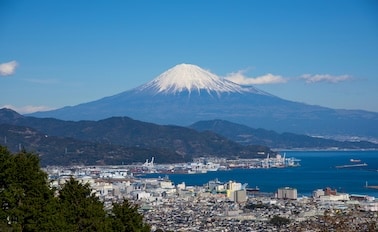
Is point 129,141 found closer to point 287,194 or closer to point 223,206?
point 287,194

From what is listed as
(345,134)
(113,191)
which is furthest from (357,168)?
(345,134)

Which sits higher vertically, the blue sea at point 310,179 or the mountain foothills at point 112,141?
the mountain foothills at point 112,141

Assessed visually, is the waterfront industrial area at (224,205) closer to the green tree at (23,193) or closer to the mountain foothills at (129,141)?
the green tree at (23,193)

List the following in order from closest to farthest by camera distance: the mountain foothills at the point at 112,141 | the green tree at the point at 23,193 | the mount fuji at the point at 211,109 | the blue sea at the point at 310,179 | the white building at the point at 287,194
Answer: the green tree at the point at 23,193, the white building at the point at 287,194, the blue sea at the point at 310,179, the mountain foothills at the point at 112,141, the mount fuji at the point at 211,109

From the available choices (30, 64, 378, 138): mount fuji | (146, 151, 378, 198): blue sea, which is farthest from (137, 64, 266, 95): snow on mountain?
(146, 151, 378, 198): blue sea

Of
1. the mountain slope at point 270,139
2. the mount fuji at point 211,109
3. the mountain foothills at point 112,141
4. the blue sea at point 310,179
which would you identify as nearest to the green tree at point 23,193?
the blue sea at point 310,179

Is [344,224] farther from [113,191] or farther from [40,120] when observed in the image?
[40,120]
